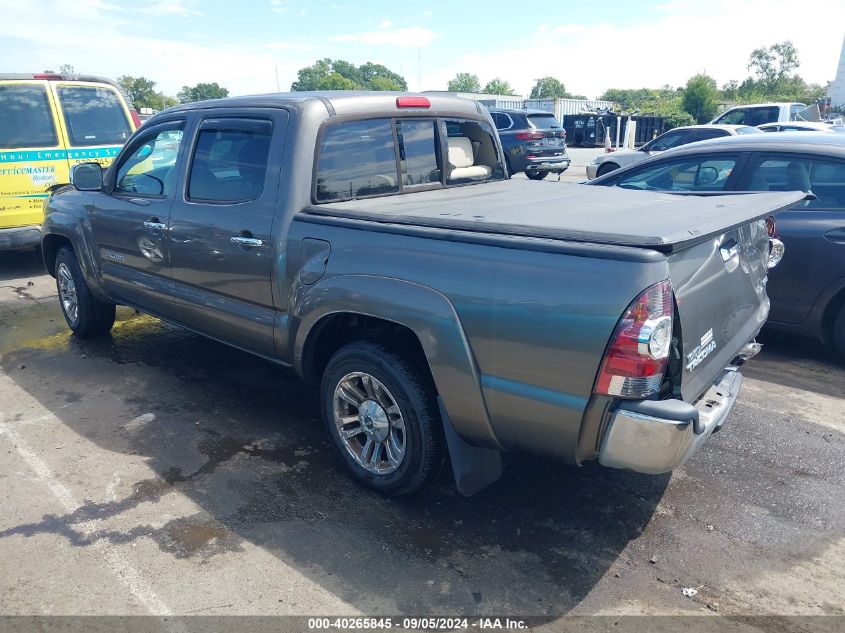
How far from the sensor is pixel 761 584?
8.96ft

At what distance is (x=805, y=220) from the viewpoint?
4793 mm

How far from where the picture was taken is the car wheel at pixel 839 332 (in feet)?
15.8

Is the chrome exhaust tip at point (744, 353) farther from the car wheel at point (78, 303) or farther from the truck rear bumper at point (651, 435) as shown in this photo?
the car wheel at point (78, 303)

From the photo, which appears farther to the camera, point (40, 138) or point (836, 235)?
point (40, 138)

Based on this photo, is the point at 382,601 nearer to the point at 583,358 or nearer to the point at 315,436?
the point at 583,358

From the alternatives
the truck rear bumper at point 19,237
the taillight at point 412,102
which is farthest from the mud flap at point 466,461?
the truck rear bumper at point 19,237

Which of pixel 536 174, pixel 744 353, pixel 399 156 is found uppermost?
pixel 399 156

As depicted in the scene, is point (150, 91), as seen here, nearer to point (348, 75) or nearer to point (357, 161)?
point (348, 75)

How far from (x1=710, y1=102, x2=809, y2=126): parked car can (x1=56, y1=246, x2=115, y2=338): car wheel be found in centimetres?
2073

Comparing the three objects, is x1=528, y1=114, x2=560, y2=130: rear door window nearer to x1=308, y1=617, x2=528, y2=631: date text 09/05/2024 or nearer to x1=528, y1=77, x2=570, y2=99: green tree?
x1=308, y1=617, x2=528, y2=631: date text 09/05/2024

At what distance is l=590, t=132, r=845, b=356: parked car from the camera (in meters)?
4.70

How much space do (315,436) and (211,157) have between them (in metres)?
1.81

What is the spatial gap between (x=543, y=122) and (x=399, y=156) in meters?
15.5

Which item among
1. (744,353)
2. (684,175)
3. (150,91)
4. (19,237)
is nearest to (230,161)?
(744,353)
